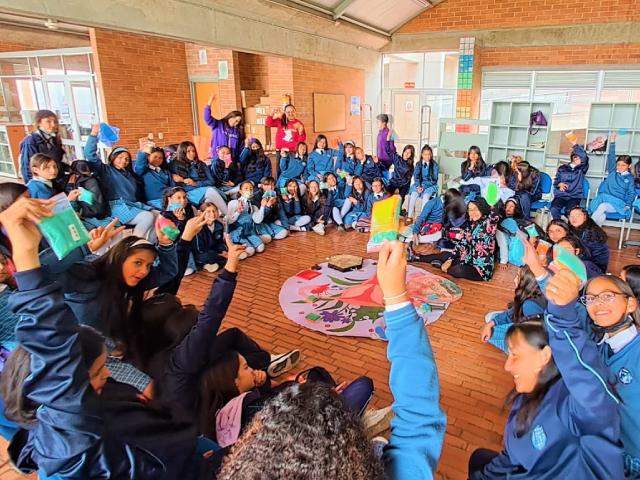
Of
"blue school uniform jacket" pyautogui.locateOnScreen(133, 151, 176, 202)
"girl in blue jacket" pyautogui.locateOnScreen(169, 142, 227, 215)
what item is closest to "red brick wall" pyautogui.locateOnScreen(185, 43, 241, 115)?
"girl in blue jacket" pyautogui.locateOnScreen(169, 142, 227, 215)

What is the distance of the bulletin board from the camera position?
8.44 meters

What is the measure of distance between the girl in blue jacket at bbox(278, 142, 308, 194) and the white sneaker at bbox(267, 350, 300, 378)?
4240 mm

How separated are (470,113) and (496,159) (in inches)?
69.2

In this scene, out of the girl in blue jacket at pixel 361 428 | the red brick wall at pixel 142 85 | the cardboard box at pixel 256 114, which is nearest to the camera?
the girl in blue jacket at pixel 361 428

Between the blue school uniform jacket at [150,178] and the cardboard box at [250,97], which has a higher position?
the cardboard box at [250,97]

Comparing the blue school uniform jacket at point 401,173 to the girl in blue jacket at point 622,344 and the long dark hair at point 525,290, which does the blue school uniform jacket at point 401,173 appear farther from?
the girl in blue jacket at point 622,344

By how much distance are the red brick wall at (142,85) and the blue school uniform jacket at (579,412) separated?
715cm

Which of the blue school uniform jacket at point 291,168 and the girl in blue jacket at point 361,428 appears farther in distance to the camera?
the blue school uniform jacket at point 291,168

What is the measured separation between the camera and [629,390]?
1.60 meters

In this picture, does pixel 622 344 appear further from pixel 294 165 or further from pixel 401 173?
pixel 294 165

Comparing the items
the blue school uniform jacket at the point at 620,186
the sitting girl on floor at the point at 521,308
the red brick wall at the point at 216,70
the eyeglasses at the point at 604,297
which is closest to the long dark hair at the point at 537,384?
the eyeglasses at the point at 604,297

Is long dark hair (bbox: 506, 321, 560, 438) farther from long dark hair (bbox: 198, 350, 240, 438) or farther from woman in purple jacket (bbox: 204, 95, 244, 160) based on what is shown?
woman in purple jacket (bbox: 204, 95, 244, 160)

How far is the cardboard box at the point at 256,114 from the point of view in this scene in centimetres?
839

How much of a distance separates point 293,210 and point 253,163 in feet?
3.06
